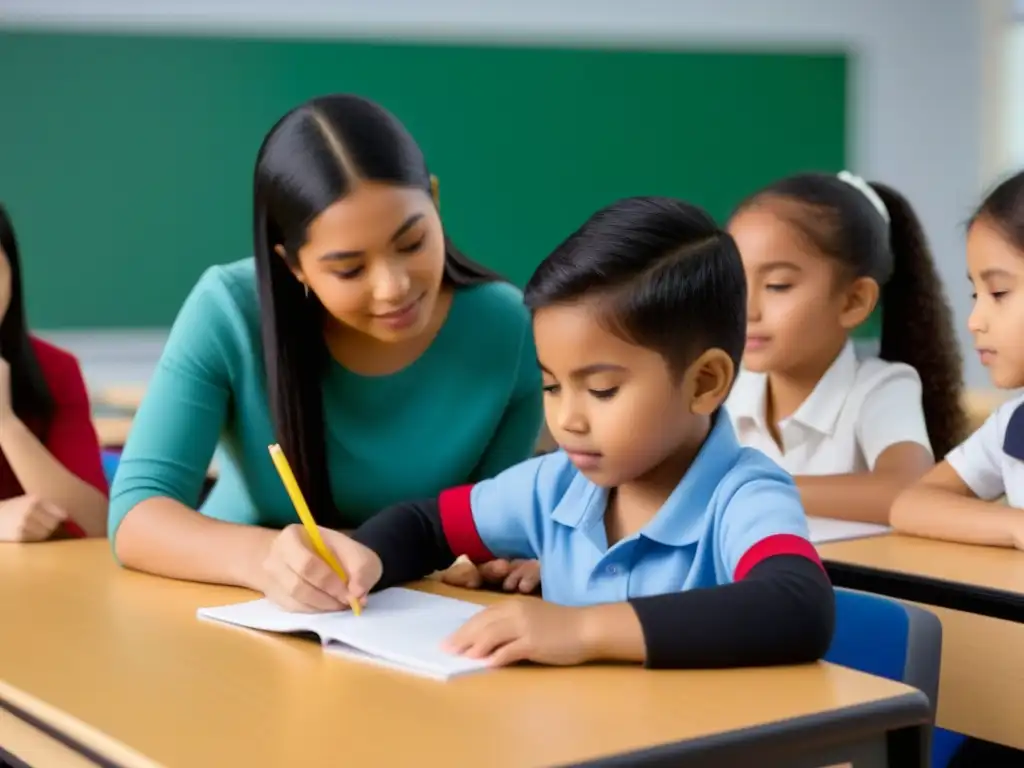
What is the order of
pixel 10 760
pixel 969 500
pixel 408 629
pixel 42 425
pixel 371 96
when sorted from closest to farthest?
pixel 10 760 → pixel 408 629 → pixel 969 500 → pixel 42 425 → pixel 371 96

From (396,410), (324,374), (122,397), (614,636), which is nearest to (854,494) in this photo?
(396,410)

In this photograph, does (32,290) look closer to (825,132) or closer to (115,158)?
(115,158)

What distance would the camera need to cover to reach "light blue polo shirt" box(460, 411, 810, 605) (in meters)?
1.21

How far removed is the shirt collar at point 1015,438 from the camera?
192 centimetres

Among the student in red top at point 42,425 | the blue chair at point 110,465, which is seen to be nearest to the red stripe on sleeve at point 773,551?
the student in red top at point 42,425

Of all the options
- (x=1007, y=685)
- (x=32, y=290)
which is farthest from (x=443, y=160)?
(x=1007, y=685)

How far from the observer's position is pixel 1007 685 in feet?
4.99

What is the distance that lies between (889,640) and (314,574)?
54 cm

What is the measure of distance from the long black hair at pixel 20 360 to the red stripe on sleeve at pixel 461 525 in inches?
38.8

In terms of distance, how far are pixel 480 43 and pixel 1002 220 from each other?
347 centimetres

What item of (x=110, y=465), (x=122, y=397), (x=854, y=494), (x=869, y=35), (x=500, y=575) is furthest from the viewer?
(x=869, y=35)

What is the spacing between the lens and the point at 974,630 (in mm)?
1509

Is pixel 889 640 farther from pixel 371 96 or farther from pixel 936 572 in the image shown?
pixel 371 96

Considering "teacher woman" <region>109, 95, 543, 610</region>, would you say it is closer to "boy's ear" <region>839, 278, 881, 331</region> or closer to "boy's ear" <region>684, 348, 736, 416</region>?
"boy's ear" <region>684, 348, 736, 416</region>
